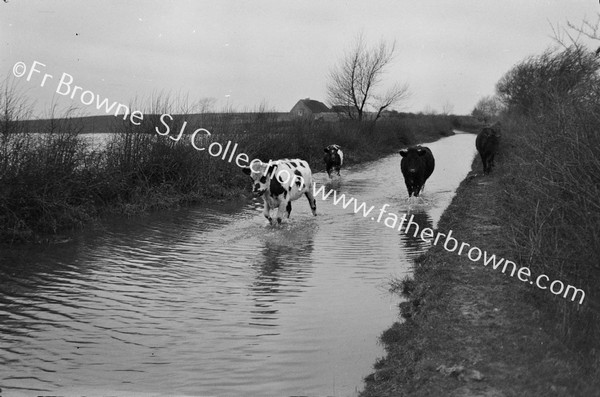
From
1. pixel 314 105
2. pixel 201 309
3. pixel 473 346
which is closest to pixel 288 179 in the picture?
pixel 201 309

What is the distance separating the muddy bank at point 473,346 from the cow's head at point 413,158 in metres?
8.73

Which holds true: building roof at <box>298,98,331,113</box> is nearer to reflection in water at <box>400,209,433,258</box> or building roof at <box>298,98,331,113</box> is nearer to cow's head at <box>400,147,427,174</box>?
cow's head at <box>400,147,427,174</box>

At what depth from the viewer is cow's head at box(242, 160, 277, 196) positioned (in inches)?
507

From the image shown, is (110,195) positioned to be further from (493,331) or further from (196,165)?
(493,331)

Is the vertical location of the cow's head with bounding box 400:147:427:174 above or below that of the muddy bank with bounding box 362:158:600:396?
above

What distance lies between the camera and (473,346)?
17.8 feet

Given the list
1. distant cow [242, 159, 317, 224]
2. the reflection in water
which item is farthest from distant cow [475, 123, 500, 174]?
distant cow [242, 159, 317, 224]

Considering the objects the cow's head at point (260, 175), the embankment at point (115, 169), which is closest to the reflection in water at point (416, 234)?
the cow's head at point (260, 175)

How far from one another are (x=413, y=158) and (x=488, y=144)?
6.09 m

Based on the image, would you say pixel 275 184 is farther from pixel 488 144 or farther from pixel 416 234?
pixel 488 144

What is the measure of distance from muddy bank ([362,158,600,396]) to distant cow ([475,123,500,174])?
566 inches

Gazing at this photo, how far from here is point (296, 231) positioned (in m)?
12.7

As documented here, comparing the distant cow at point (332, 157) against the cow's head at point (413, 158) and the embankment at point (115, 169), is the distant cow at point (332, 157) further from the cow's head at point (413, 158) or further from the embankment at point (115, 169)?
the cow's head at point (413, 158)

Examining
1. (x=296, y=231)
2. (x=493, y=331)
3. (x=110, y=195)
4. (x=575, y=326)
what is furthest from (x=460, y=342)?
(x=110, y=195)
